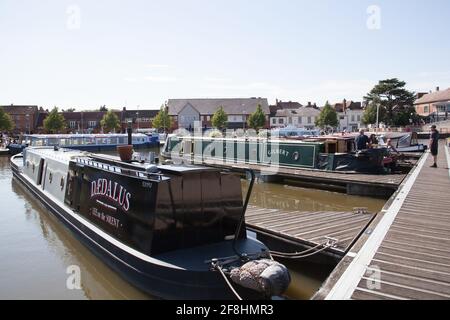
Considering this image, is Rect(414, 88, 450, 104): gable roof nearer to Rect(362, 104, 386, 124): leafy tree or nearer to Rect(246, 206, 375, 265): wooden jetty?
Rect(362, 104, 386, 124): leafy tree

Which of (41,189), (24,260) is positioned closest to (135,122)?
(41,189)

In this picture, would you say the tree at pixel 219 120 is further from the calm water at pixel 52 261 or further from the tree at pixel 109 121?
the calm water at pixel 52 261

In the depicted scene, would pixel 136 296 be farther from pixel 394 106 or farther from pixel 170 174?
pixel 394 106

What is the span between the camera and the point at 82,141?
43.6 meters

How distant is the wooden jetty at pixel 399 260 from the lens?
15.0 feet

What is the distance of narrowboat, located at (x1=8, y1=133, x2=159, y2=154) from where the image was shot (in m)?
37.7

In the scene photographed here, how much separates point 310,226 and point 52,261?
20.4ft

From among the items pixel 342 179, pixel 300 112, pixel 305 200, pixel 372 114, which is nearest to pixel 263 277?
pixel 305 200

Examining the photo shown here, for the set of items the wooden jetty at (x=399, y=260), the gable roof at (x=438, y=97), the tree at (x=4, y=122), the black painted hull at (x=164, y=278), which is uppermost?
the gable roof at (x=438, y=97)

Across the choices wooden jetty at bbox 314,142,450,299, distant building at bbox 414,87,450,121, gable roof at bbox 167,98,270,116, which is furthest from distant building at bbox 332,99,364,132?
wooden jetty at bbox 314,142,450,299

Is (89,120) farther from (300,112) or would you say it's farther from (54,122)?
(300,112)

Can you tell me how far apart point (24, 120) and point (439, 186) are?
250ft

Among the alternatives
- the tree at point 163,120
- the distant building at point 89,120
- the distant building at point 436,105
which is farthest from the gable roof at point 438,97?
the distant building at point 89,120

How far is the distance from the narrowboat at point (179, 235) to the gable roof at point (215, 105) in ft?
210
